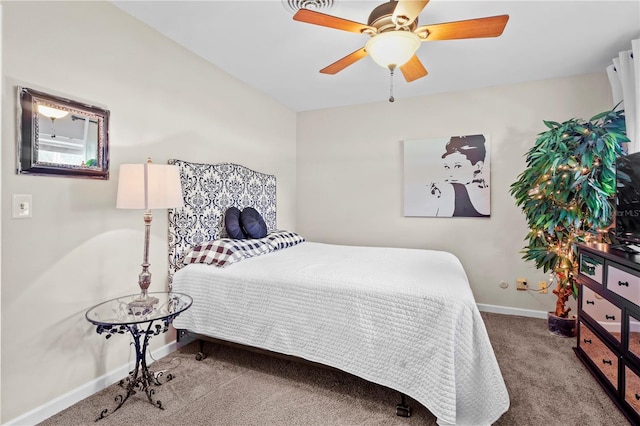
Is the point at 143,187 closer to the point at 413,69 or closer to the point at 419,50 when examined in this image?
the point at 413,69

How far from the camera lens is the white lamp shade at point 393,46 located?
1.78 m

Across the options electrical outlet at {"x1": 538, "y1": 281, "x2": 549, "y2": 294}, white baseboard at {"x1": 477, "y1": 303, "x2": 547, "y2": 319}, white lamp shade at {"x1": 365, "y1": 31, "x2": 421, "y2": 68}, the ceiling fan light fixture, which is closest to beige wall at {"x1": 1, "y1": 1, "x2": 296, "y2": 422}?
the ceiling fan light fixture

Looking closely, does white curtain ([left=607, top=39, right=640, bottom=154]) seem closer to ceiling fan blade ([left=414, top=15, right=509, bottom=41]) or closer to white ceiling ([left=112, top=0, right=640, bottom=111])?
white ceiling ([left=112, top=0, right=640, bottom=111])

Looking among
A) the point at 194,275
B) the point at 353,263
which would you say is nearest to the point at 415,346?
the point at 353,263

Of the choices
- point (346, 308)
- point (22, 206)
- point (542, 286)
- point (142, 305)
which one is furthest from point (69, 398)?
point (542, 286)

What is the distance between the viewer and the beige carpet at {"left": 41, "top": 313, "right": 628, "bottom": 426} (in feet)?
5.73

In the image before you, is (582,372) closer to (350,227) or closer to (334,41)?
(350,227)

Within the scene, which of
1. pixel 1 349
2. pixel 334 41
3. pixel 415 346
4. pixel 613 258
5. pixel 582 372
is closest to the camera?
pixel 1 349

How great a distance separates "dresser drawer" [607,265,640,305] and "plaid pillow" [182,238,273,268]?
2.53 meters

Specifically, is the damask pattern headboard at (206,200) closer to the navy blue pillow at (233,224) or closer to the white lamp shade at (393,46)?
the navy blue pillow at (233,224)

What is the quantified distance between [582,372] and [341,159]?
3.22 m

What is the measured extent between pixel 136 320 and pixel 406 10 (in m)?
2.25

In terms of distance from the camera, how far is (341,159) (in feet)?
14.0

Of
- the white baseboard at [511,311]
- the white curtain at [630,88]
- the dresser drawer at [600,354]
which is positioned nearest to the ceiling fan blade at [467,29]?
the white curtain at [630,88]
